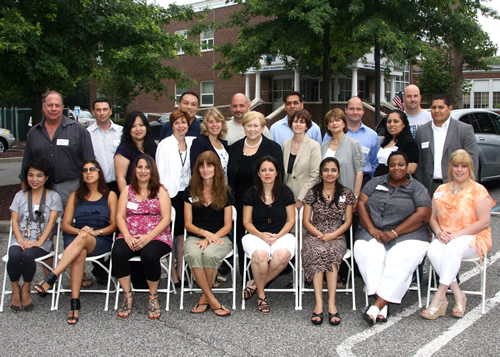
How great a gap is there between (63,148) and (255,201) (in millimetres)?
2119

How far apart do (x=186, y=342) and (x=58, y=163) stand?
2.45 meters

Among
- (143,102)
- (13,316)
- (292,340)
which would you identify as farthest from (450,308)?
(143,102)

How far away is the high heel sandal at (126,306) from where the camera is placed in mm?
4177

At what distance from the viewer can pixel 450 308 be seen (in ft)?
14.2

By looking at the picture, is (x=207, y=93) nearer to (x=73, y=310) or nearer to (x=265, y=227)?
(x=265, y=227)

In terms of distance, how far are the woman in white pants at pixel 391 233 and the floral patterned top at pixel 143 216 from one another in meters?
1.92

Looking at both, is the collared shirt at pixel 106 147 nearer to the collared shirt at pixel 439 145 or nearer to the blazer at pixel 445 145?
the blazer at pixel 445 145

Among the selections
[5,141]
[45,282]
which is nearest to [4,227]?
[45,282]

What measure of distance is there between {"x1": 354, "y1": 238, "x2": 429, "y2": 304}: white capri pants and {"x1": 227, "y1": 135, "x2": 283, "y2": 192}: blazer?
1.21 m

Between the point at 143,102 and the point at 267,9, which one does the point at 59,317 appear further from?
the point at 143,102

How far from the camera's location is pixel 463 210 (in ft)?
14.4

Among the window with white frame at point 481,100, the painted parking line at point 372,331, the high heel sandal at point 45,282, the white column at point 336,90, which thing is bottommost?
the painted parking line at point 372,331

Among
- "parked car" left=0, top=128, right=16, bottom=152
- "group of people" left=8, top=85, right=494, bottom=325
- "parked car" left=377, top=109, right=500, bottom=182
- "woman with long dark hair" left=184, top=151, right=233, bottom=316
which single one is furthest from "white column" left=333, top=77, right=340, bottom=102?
"woman with long dark hair" left=184, top=151, right=233, bottom=316

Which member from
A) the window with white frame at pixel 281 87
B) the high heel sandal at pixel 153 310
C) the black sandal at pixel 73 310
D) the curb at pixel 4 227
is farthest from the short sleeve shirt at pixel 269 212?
the window with white frame at pixel 281 87
